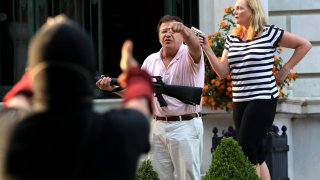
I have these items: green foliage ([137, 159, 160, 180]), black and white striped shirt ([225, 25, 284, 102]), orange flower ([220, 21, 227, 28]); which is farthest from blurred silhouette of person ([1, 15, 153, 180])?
orange flower ([220, 21, 227, 28])

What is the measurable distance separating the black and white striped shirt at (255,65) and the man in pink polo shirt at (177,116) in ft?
1.47

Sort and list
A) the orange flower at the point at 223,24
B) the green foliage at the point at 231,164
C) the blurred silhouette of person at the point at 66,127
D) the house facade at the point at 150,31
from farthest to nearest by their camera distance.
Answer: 1. the house facade at the point at 150,31
2. the orange flower at the point at 223,24
3. the green foliage at the point at 231,164
4. the blurred silhouette of person at the point at 66,127

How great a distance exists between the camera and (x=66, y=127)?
265cm

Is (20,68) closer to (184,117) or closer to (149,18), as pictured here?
(149,18)

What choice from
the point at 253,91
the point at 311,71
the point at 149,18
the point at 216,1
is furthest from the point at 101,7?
the point at 253,91

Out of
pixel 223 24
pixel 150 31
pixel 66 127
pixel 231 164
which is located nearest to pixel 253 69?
pixel 231 164

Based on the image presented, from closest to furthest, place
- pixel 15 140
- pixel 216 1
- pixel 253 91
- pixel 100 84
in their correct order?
pixel 15 140, pixel 100 84, pixel 253 91, pixel 216 1

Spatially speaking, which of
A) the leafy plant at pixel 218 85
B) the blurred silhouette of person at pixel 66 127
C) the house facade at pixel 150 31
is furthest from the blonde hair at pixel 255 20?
the blurred silhouette of person at pixel 66 127

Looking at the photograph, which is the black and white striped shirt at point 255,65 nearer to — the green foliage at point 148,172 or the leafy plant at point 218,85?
the green foliage at point 148,172

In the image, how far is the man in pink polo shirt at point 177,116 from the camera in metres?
6.17

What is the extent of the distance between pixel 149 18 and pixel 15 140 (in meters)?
7.01

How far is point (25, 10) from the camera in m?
9.22

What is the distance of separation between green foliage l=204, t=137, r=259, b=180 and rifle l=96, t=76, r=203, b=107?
1.77 ft

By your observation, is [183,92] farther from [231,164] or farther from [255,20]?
[255,20]
